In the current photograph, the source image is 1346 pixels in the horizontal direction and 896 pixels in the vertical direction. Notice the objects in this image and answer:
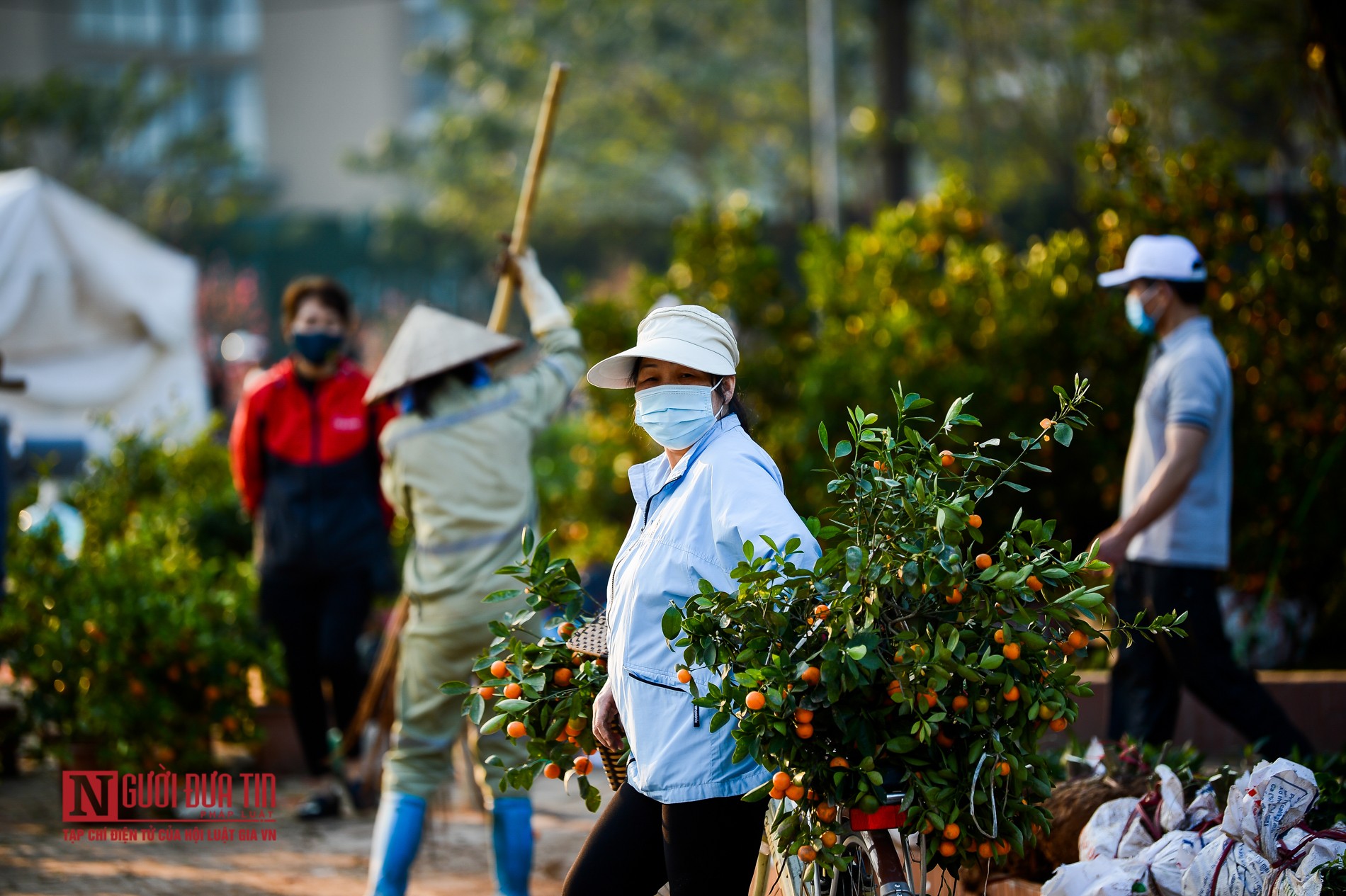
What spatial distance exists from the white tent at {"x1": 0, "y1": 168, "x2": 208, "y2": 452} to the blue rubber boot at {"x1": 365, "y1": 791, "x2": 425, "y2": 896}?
455 cm

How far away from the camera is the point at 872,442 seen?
2729mm

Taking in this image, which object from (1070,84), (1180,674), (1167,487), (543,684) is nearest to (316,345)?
(543,684)

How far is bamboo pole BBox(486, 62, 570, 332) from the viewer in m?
4.69

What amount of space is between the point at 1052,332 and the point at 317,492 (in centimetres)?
357

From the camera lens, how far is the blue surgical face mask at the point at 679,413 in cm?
286

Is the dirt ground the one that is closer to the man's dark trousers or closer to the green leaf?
the green leaf

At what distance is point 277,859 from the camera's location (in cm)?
493

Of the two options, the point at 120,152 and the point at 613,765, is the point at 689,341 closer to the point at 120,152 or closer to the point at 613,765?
the point at 613,765

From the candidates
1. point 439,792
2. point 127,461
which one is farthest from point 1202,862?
point 127,461

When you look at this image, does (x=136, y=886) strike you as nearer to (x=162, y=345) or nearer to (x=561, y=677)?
(x=561, y=677)

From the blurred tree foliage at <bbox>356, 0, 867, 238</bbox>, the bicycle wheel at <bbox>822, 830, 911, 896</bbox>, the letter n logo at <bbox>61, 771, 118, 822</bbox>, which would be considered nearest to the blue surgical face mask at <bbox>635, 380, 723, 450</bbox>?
the bicycle wheel at <bbox>822, 830, 911, 896</bbox>

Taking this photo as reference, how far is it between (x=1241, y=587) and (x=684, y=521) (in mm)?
4454

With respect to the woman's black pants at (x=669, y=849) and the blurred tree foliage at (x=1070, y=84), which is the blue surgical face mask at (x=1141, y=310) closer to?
the woman's black pants at (x=669, y=849)

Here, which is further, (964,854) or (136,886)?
(136,886)
